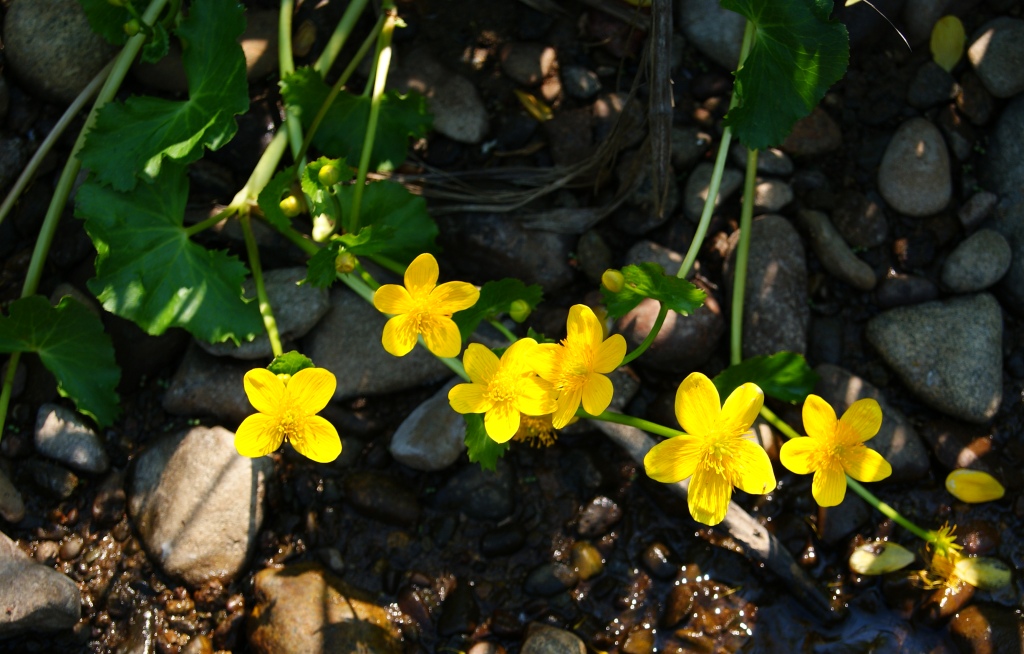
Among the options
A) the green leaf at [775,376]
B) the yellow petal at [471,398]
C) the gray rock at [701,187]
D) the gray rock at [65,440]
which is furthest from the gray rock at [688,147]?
the gray rock at [65,440]

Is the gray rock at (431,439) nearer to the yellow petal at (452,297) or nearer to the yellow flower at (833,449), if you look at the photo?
the yellow petal at (452,297)

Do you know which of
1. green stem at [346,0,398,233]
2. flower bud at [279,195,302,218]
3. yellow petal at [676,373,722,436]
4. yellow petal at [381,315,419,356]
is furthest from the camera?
green stem at [346,0,398,233]

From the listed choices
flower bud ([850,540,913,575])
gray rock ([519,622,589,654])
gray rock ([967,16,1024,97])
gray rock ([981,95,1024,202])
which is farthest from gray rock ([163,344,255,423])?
gray rock ([967,16,1024,97])

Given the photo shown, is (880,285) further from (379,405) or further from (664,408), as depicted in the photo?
(379,405)

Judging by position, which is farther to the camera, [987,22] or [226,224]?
[987,22]

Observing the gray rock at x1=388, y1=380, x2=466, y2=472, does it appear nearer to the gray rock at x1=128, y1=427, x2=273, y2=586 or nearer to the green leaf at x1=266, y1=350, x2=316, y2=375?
the gray rock at x1=128, y1=427, x2=273, y2=586

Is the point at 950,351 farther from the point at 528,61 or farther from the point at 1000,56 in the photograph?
the point at 528,61

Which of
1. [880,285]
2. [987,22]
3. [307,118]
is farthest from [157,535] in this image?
[987,22]
